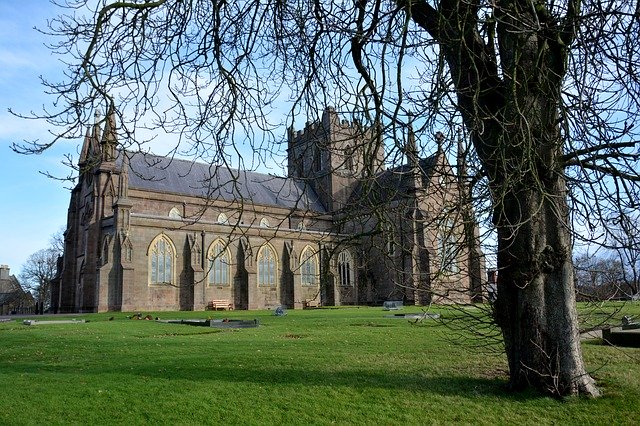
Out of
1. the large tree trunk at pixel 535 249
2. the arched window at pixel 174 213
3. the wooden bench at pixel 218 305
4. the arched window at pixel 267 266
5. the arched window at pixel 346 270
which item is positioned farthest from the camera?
the arched window at pixel 346 270

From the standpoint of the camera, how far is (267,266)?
41719 mm

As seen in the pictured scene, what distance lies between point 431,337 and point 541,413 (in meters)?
7.11

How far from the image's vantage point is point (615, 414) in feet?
21.0

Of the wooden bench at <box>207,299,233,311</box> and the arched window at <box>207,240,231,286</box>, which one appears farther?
A: the arched window at <box>207,240,231,286</box>

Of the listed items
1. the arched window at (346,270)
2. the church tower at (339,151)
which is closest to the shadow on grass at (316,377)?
the church tower at (339,151)

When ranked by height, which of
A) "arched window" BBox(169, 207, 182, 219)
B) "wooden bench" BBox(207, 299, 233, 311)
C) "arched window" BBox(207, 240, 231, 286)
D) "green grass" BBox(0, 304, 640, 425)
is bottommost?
"green grass" BBox(0, 304, 640, 425)

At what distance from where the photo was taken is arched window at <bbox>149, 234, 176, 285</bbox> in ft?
117

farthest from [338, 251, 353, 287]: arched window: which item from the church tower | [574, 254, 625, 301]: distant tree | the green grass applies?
the church tower

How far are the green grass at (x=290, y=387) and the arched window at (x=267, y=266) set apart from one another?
96.3 feet

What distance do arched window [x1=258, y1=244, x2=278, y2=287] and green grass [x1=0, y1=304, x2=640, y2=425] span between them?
29.3 metres

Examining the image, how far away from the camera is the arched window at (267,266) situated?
4122 centimetres

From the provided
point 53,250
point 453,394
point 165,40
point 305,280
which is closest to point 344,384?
point 453,394

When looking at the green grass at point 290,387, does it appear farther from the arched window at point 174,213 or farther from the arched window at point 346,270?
the arched window at point 346,270

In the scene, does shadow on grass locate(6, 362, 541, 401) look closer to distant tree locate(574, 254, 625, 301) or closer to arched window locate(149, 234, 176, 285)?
distant tree locate(574, 254, 625, 301)
